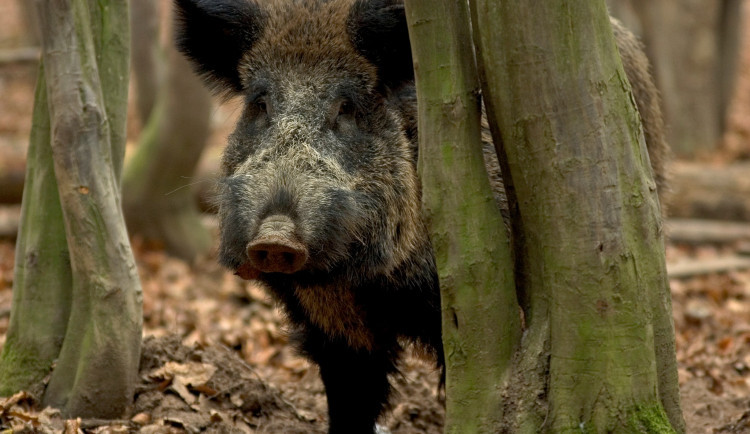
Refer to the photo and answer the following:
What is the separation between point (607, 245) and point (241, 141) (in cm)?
211

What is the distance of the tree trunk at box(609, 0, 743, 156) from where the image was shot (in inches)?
561

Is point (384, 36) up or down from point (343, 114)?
up

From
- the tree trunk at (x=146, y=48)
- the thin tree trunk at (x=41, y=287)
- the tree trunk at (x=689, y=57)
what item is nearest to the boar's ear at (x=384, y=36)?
the thin tree trunk at (x=41, y=287)

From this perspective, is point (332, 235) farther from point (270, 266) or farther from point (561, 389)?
point (561, 389)

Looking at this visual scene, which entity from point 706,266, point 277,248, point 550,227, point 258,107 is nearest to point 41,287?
point 258,107

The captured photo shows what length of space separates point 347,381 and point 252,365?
69.7 inches

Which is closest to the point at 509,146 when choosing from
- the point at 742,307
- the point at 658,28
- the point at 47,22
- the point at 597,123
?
the point at 597,123

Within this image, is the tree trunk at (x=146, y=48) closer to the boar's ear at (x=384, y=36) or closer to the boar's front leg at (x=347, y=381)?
the boar's front leg at (x=347, y=381)

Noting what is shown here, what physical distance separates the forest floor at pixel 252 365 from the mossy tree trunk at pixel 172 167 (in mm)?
284

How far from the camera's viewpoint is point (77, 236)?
4.55 meters

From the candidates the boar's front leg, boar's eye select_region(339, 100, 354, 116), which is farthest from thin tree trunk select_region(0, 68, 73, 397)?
boar's eye select_region(339, 100, 354, 116)

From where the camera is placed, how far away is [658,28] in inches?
561

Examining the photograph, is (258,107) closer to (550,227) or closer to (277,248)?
(277,248)

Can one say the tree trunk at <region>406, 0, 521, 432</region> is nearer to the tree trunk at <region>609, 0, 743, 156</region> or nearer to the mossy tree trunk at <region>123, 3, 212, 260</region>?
the mossy tree trunk at <region>123, 3, 212, 260</region>
